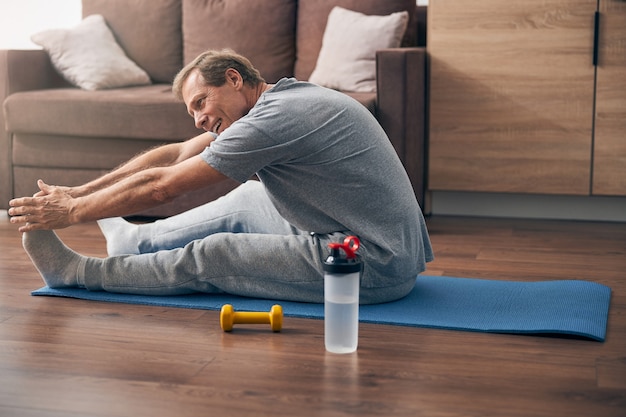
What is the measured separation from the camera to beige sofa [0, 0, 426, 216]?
11.2 ft

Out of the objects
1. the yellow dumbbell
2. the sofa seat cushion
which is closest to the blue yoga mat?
the yellow dumbbell

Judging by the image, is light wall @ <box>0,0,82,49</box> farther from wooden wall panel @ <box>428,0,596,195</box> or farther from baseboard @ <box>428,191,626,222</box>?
baseboard @ <box>428,191,626,222</box>

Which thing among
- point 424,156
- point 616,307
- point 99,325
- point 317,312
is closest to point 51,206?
point 99,325

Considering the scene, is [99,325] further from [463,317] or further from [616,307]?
[616,307]

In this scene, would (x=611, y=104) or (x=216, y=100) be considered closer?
(x=216, y=100)

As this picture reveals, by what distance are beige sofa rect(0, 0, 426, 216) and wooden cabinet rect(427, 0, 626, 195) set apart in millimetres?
174

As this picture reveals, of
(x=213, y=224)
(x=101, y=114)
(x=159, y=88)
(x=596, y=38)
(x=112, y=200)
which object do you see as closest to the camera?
(x=112, y=200)

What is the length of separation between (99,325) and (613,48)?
2.21 metres

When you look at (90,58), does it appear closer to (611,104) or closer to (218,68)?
(218,68)

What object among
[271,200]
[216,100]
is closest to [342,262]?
[271,200]

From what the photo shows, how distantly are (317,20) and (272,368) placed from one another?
7.75 feet

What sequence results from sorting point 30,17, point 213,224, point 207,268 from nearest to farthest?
point 207,268, point 213,224, point 30,17

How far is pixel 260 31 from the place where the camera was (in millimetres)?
3965

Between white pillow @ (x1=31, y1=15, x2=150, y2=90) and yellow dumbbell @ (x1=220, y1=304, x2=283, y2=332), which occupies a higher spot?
white pillow @ (x1=31, y1=15, x2=150, y2=90)
